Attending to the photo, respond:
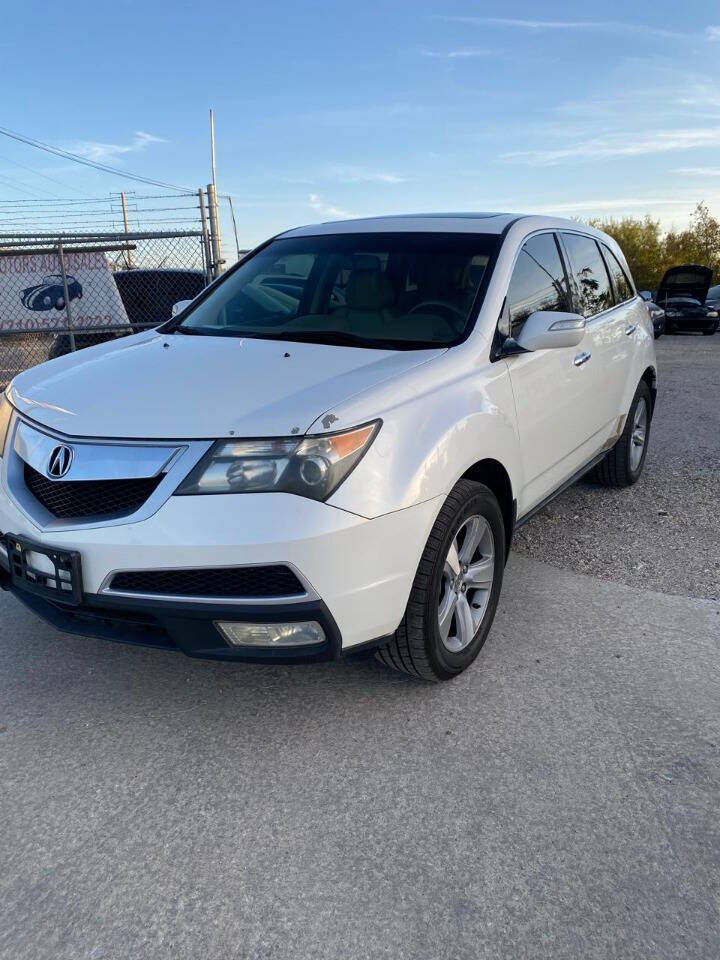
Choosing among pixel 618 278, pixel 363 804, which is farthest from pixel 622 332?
pixel 363 804

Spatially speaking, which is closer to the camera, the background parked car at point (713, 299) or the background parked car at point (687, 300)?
the background parked car at point (687, 300)

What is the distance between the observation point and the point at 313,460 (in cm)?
246

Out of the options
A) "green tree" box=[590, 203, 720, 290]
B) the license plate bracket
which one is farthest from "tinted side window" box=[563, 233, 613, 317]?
"green tree" box=[590, 203, 720, 290]

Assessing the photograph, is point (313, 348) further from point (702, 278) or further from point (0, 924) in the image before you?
point (702, 278)

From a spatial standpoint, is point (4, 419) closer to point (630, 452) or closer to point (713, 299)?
point (630, 452)

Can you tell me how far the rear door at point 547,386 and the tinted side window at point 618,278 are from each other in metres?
1.06

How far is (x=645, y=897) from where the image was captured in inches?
83.0

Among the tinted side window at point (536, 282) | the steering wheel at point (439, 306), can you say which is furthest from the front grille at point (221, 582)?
the tinted side window at point (536, 282)

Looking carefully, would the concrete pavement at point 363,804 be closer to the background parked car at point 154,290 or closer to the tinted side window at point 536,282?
the tinted side window at point 536,282

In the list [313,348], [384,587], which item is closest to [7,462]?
[313,348]

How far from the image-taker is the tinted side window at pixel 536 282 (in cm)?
368

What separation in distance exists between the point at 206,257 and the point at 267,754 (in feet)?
28.0

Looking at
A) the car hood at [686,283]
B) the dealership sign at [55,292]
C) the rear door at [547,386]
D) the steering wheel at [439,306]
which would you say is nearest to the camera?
the steering wheel at [439,306]

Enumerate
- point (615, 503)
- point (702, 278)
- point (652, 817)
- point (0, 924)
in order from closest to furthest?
point (0, 924), point (652, 817), point (615, 503), point (702, 278)
